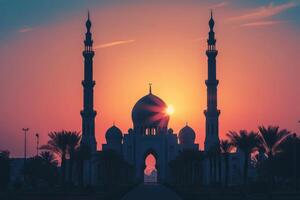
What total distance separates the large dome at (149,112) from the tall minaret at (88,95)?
2387 cm

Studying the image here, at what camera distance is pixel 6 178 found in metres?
74.4

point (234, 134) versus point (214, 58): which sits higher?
point (214, 58)

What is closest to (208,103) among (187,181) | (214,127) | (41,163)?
(214,127)

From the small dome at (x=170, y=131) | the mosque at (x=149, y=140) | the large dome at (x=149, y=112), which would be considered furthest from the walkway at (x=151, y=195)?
the small dome at (x=170, y=131)

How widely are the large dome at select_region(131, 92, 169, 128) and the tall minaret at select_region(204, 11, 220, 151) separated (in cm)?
2596

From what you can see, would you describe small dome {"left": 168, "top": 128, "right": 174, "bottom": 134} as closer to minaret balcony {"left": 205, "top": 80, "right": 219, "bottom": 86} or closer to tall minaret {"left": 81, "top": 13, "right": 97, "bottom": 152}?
tall minaret {"left": 81, "top": 13, "right": 97, "bottom": 152}

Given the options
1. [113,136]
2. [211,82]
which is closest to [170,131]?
[113,136]

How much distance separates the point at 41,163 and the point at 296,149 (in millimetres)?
37627

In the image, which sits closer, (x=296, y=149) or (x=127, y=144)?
(x=296, y=149)

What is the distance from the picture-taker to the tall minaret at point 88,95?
109m

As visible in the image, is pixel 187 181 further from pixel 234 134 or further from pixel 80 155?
pixel 234 134

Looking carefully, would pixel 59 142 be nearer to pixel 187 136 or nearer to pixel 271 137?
Result: pixel 271 137

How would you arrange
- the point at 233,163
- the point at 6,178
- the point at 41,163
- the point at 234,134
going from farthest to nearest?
the point at 233,163 < the point at 41,163 < the point at 6,178 < the point at 234,134

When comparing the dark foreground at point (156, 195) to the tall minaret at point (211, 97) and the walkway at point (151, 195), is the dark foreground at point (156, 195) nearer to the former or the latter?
the walkway at point (151, 195)
